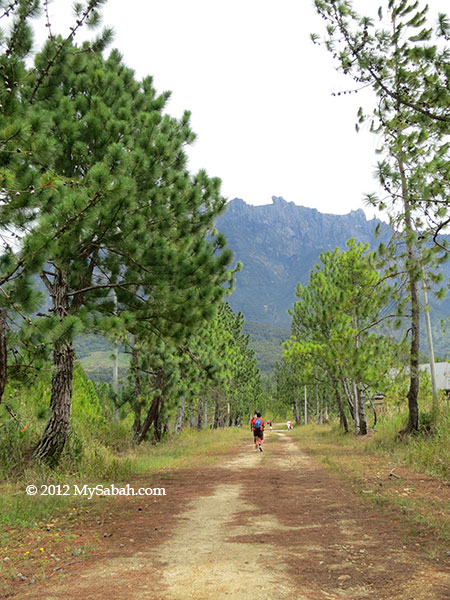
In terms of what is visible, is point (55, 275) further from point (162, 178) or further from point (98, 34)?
point (98, 34)

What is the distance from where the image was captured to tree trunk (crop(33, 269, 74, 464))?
328 inches

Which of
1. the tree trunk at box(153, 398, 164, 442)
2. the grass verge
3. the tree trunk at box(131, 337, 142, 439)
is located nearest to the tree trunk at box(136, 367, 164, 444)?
the tree trunk at box(131, 337, 142, 439)

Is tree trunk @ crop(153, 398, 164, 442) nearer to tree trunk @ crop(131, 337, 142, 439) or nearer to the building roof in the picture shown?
tree trunk @ crop(131, 337, 142, 439)

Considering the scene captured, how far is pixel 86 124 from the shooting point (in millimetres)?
7688

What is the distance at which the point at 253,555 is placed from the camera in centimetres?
429

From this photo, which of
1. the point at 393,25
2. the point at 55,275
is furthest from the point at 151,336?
the point at 393,25

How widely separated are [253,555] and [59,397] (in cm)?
560

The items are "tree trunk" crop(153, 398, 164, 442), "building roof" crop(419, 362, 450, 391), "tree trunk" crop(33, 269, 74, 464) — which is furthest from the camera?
"building roof" crop(419, 362, 450, 391)

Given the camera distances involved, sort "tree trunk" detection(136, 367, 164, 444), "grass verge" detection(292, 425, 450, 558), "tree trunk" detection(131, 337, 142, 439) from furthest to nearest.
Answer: "tree trunk" detection(131, 337, 142, 439), "tree trunk" detection(136, 367, 164, 444), "grass verge" detection(292, 425, 450, 558)

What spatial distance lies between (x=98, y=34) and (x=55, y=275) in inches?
168

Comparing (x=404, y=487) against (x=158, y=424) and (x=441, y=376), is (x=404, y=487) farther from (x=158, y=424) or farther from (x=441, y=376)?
(x=441, y=376)

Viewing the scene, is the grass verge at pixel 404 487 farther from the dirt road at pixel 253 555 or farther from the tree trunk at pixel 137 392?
the tree trunk at pixel 137 392

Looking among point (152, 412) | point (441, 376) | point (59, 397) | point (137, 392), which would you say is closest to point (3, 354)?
point (59, 397)

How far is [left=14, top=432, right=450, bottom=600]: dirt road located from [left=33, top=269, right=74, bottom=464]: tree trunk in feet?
6.85
